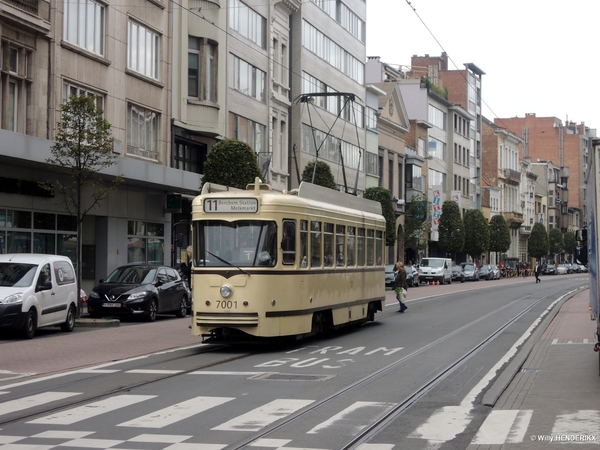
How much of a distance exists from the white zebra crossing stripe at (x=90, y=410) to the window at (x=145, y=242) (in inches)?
955

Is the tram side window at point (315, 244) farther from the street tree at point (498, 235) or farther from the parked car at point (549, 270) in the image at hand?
the parked car at point (549, 270)

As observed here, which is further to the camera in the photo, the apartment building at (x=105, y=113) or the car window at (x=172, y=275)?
the apartment building at (x=105, y=113)

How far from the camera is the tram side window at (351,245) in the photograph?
21.6 m

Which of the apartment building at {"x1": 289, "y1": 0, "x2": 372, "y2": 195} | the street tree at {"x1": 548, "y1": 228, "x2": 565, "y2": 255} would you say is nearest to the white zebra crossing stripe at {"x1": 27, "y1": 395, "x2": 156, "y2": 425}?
the apartment building at {"x1": 289, "y1": 0, "x2": 372, "y2": 195}

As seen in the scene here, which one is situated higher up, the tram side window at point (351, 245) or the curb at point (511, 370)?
the tram side window at point (351, 245)

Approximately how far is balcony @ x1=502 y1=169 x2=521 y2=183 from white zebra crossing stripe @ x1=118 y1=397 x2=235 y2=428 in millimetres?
108814

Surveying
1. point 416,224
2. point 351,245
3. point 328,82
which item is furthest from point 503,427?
point 416,224

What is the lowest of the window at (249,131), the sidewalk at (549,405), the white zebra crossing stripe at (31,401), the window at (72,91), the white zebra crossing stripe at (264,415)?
the white zebra crossing stripe at (31,401)

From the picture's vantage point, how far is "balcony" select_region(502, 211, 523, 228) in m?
117

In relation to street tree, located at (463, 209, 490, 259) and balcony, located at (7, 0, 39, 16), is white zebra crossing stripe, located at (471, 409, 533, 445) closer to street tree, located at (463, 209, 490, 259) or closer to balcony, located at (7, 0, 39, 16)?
balcony, located at (7, 0, 39, 16)

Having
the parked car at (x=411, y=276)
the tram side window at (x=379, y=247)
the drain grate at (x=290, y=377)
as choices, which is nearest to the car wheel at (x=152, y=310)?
the tram side window at (x=379, y=247)

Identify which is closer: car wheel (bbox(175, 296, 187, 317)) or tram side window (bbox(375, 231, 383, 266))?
tram side window (bbox(375, 231, 383, 266))

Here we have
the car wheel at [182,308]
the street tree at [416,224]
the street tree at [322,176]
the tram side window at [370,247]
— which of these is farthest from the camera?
the street tree at [416,224]

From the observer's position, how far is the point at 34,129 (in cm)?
2889
